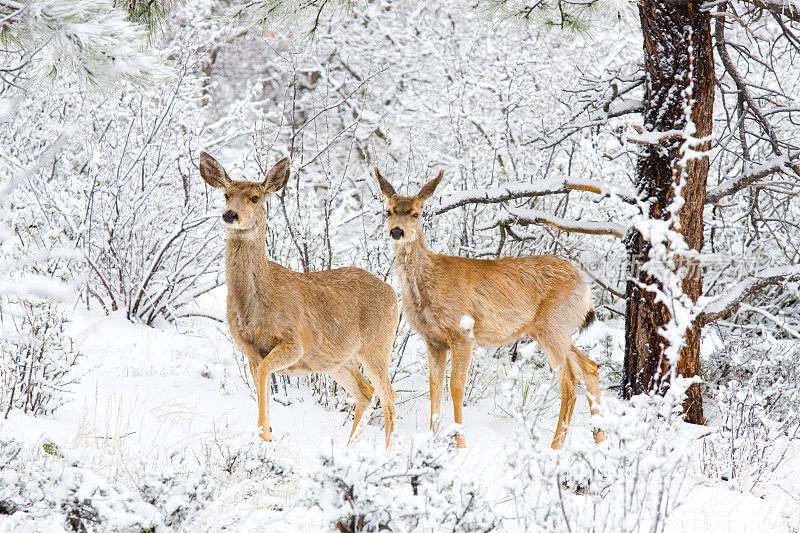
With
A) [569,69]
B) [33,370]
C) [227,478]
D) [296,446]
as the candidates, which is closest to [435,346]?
[296,446]

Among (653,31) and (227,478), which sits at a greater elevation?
(653,31)

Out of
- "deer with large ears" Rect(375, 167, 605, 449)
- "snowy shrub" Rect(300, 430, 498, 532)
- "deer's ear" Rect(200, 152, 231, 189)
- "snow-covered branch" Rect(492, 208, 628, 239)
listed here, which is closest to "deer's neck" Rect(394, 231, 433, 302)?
"deer with large ears" Rect(375, 167, 605, 449)

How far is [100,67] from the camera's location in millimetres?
3865

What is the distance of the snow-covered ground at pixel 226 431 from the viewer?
12.1 ft

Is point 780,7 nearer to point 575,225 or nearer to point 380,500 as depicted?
point 575,225

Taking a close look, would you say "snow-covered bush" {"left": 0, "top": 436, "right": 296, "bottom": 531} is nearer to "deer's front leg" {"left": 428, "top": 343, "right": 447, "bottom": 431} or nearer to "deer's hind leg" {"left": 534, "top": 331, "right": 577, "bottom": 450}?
"deer's front leg" {"left": 428, "top": 343, "right": 447, "bottom": 431}

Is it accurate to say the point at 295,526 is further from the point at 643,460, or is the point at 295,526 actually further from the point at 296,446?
the point at 296,446

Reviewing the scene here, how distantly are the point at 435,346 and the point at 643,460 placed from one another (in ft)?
11.7

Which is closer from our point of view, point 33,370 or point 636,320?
point 33,370

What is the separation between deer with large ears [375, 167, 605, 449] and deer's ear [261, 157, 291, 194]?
2.81 ft

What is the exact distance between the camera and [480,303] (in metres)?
6.34

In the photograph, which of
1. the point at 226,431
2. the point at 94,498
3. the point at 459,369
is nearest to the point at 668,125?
the point at 459,369

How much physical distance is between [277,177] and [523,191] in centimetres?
215

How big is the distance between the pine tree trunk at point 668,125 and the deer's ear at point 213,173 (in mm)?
3007
